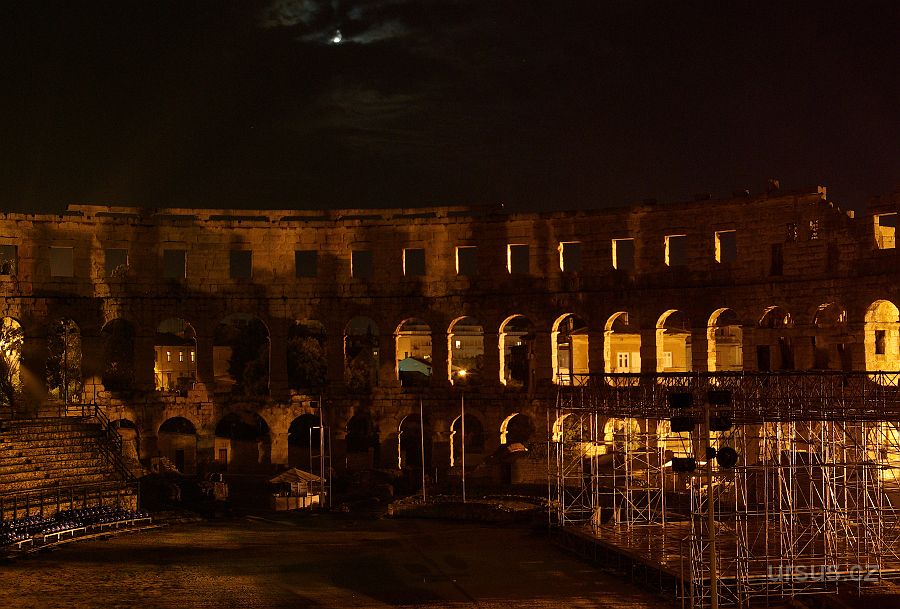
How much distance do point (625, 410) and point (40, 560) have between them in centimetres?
1358

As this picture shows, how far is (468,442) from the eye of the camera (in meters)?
55.2

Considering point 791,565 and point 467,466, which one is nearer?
point 791,565

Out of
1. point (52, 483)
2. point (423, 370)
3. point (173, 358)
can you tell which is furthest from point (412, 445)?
point (52, 483)

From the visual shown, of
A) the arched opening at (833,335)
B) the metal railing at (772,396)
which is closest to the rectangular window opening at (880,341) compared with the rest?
the arched opening at (833,335)

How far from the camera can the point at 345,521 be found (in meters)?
32.0

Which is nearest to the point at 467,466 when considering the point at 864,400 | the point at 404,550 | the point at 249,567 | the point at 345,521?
the point at 345,521

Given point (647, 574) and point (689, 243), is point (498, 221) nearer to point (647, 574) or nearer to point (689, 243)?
point (689, 243)

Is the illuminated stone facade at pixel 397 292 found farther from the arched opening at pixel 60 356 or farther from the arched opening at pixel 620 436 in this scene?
the arched opening at pixel 60 356

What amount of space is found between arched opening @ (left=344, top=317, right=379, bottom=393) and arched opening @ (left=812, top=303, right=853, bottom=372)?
28778 mm

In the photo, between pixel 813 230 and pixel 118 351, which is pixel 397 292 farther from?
pixel 118 351

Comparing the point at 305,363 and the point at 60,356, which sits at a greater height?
the point at 60,356

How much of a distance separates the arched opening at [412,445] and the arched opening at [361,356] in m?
4.67

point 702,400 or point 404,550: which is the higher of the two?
point 702,400

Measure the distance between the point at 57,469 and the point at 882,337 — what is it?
25803mm
